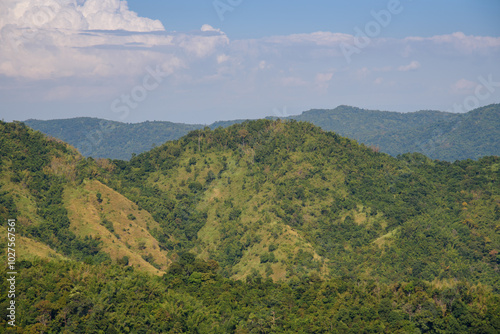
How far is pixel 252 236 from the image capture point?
129 m

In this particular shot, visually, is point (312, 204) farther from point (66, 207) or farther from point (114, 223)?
point (66, 207)

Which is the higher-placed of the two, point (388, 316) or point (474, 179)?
point (474, 179)

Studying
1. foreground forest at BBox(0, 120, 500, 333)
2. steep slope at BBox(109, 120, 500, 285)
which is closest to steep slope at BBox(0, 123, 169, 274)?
foreground forest at BBox(0, 120, 500, 333)

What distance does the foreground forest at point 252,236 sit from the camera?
7550 cm

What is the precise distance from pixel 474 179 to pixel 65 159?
10443 centimetres

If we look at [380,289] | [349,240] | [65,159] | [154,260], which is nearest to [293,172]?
[349,240]

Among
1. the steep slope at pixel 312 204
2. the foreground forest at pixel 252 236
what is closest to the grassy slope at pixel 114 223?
the foreground forest at pixel 252 236

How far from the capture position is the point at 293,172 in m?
149

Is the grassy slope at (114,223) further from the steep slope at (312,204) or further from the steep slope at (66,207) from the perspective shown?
the steep slope at (312,204)

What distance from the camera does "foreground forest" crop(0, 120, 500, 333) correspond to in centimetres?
7550

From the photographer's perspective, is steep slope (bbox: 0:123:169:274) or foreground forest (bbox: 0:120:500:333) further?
steep slope (bbox: 0:123:169:274)

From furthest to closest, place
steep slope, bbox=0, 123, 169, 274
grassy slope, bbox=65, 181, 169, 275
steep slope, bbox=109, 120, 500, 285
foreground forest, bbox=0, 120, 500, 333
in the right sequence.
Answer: steep slope, bbox=109, 120, 500, 285 < grassy slope, bbox=65, 181, 169, 275 < steep slope, bbox=0, 123, 169, 274 < foreground forest, bbox=0, 120, 500, 333

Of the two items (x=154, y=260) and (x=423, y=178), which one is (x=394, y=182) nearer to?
(x=423, y=178)

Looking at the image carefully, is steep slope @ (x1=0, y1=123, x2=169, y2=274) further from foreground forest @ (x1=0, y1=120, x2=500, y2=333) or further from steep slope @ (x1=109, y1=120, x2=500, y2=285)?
steep slope @ (x1=109, y1=120, x2=500, y2=285)
